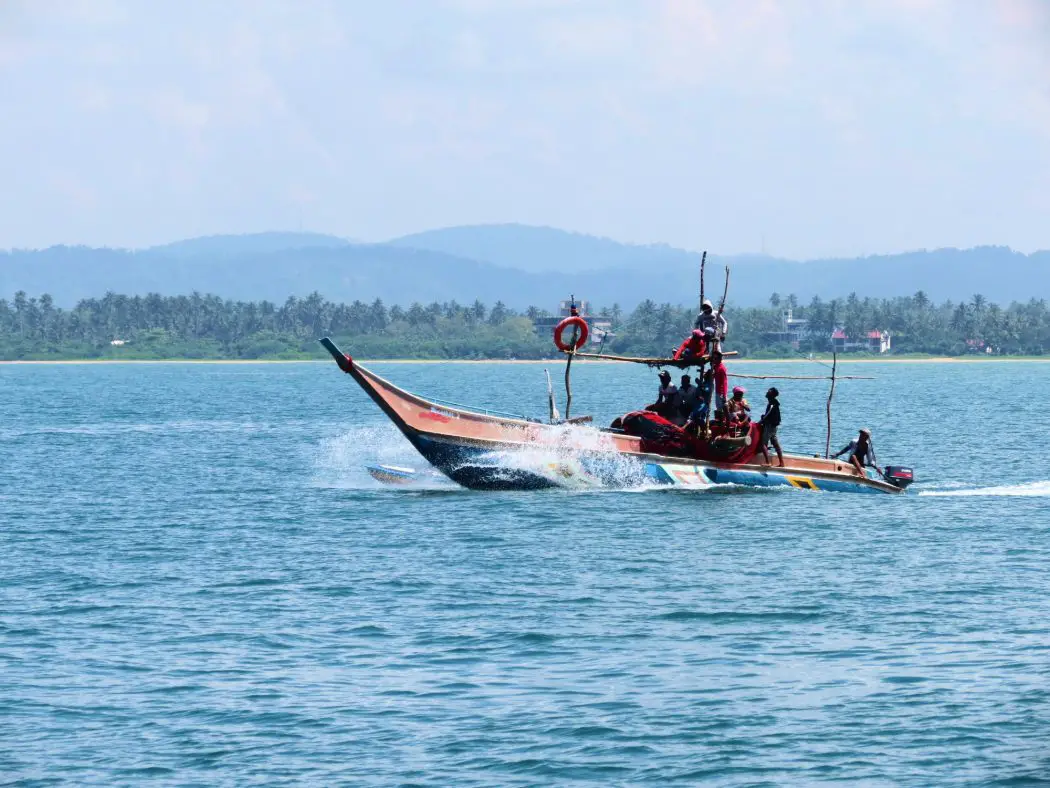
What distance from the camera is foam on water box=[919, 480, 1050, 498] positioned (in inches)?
1837

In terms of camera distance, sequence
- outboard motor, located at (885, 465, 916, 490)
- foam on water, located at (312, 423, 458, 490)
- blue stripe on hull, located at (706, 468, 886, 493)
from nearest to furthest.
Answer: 1. blue stripe on hull, located at (706, 468, 886, 493)
2. outboard motor, located at (885, 465, 916, 490)
3. foam on water, located at (312, 423, 458, 490)

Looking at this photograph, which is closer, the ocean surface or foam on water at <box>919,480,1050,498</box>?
the ocean surface

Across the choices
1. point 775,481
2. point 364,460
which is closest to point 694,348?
point 775,481

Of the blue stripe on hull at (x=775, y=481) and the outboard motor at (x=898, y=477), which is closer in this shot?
the blue stripe on hull at (x=775, y=481)

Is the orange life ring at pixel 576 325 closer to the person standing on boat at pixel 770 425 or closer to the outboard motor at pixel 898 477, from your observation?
the person standing on boat at pixel 770 425

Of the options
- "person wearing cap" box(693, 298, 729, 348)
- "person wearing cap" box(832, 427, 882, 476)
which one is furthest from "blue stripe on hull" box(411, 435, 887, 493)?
"person wearing cap" box(693, 298, 729, 348)

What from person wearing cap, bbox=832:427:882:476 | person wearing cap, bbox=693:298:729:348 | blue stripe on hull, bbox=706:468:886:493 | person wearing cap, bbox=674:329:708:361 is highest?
person wearing cap, bbox=693:298:729:348

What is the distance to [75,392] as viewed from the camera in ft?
488

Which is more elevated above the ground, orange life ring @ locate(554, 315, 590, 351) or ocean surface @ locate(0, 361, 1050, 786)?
orange life ring @ locate(554, 315, 590, 351)

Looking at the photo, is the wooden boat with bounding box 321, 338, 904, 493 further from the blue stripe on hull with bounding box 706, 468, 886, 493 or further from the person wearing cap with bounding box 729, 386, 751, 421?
the person wearing cap with bounding box 729, 386, 751, 421

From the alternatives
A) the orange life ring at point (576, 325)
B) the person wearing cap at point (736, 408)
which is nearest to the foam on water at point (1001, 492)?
the person wearing cap at point (736, 408)

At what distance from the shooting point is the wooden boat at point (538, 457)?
41250 mm

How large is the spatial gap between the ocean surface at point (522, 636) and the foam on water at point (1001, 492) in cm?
33

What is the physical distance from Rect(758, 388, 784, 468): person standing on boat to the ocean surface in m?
1.23
